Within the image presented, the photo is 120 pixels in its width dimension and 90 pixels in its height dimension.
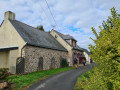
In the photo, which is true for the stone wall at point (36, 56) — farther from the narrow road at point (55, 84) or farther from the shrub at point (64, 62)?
the narrow road at point (55, 84)

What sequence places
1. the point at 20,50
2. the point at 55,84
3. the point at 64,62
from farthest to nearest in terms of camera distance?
the point at 64,62, the point at 20,50, the point at 55,84

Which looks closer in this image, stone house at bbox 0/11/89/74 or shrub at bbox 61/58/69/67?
stone house at bbox 0/11/89/74

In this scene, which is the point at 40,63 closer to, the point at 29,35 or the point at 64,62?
the point at 29,35

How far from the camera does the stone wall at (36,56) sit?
12.4 meters

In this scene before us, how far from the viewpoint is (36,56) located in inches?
544

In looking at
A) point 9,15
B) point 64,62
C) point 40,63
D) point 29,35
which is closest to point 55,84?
point 40,63

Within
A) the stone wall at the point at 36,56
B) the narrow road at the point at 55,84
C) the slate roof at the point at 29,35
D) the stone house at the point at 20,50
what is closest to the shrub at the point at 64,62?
the stone wall at the point at 36,56

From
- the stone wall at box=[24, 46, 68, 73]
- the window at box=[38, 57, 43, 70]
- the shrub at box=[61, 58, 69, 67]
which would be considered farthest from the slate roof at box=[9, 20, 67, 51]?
the shrub at box=[61, 58, 69, 67]

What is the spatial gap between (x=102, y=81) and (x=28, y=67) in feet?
37.1

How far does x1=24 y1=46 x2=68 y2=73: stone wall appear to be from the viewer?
12.4m

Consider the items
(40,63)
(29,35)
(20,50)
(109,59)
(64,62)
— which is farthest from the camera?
(64,62)

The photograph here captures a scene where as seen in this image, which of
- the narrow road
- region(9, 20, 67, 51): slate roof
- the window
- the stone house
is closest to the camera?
the narrow road

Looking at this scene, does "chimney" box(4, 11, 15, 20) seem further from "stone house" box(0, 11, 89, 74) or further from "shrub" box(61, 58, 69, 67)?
"shrub" box(61, 58, 69, 67)

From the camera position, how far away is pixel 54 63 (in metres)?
17.5
